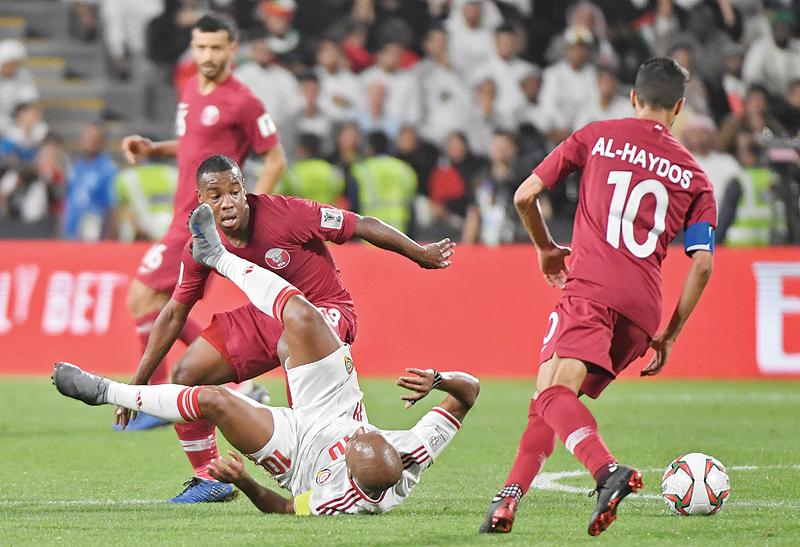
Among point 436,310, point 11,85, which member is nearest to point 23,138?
point 11,85

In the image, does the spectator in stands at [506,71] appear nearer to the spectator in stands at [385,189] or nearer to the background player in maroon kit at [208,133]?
the spectator in stands at [385,189]

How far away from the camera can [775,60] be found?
13.9 meters

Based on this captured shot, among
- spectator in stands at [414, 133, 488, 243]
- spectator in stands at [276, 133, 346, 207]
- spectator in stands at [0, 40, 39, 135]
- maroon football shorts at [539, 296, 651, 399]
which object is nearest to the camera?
maroon football shorts at [539, 296, 651, 399]

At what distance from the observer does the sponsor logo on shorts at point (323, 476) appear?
15.3ft

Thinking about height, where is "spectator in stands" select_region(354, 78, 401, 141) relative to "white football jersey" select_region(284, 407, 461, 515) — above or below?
below

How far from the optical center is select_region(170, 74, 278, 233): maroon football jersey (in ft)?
23.1

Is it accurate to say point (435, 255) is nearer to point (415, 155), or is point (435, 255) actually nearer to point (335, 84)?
point (415, 155)

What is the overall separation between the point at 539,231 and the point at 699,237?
0.65m

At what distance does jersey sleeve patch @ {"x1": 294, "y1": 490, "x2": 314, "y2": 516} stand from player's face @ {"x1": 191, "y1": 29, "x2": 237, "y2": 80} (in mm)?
3321

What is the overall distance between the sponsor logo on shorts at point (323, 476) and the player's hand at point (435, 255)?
1.16 metres

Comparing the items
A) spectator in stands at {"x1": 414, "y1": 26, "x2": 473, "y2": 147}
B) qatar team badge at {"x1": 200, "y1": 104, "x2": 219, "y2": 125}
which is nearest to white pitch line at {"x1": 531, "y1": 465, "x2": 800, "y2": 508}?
qatar team badge at {"x1": 200, "y1": 104, "x2": 219, "y2": 125}

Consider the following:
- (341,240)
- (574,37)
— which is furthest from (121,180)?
(341,240)

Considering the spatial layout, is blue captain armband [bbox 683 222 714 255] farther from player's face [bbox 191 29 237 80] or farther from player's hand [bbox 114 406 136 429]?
player's face [bbox 191 29 237 80]

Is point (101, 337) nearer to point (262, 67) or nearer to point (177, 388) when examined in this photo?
point (262, 67)
